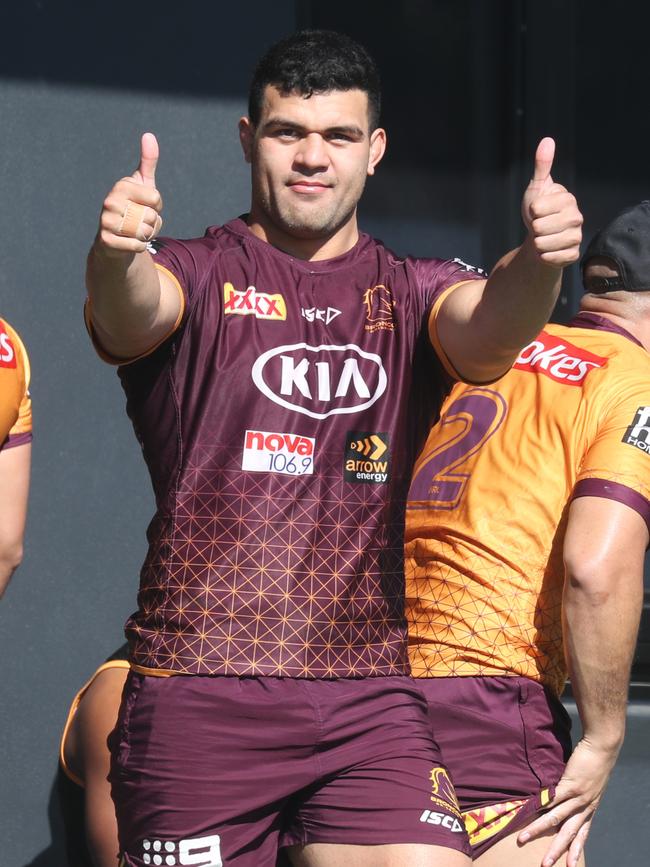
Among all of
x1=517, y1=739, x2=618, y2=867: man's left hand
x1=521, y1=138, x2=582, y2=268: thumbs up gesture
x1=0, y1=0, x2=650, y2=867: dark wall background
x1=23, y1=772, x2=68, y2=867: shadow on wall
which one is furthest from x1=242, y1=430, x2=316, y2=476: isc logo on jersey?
x1=23, y1=772, x2=68, y2=867: shadow on wall

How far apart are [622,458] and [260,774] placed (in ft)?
3.28

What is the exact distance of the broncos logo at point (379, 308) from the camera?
9.23 ft

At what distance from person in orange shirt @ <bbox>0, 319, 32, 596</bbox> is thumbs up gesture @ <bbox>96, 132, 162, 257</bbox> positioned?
23.2 inches

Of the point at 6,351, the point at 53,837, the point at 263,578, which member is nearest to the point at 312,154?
the point at 6,351

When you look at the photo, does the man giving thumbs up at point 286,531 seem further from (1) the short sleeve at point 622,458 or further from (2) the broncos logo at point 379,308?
(1) the short sleeve at point 622,458

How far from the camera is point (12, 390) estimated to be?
9.55 feet

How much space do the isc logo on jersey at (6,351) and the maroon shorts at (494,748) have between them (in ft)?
3.56

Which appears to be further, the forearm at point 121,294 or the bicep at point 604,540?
the bicep at point 604,540

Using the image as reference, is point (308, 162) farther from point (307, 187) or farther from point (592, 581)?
point (592, 581)

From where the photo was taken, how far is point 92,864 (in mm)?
3539

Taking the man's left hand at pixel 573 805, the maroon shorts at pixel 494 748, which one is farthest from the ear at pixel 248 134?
the man's left hand at pixel 573 805

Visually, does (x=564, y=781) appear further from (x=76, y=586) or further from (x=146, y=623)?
(x=76, y=586)

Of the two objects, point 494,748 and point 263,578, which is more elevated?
point 263,578

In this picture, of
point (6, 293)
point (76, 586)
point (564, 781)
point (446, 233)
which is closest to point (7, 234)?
point (6, 293)
